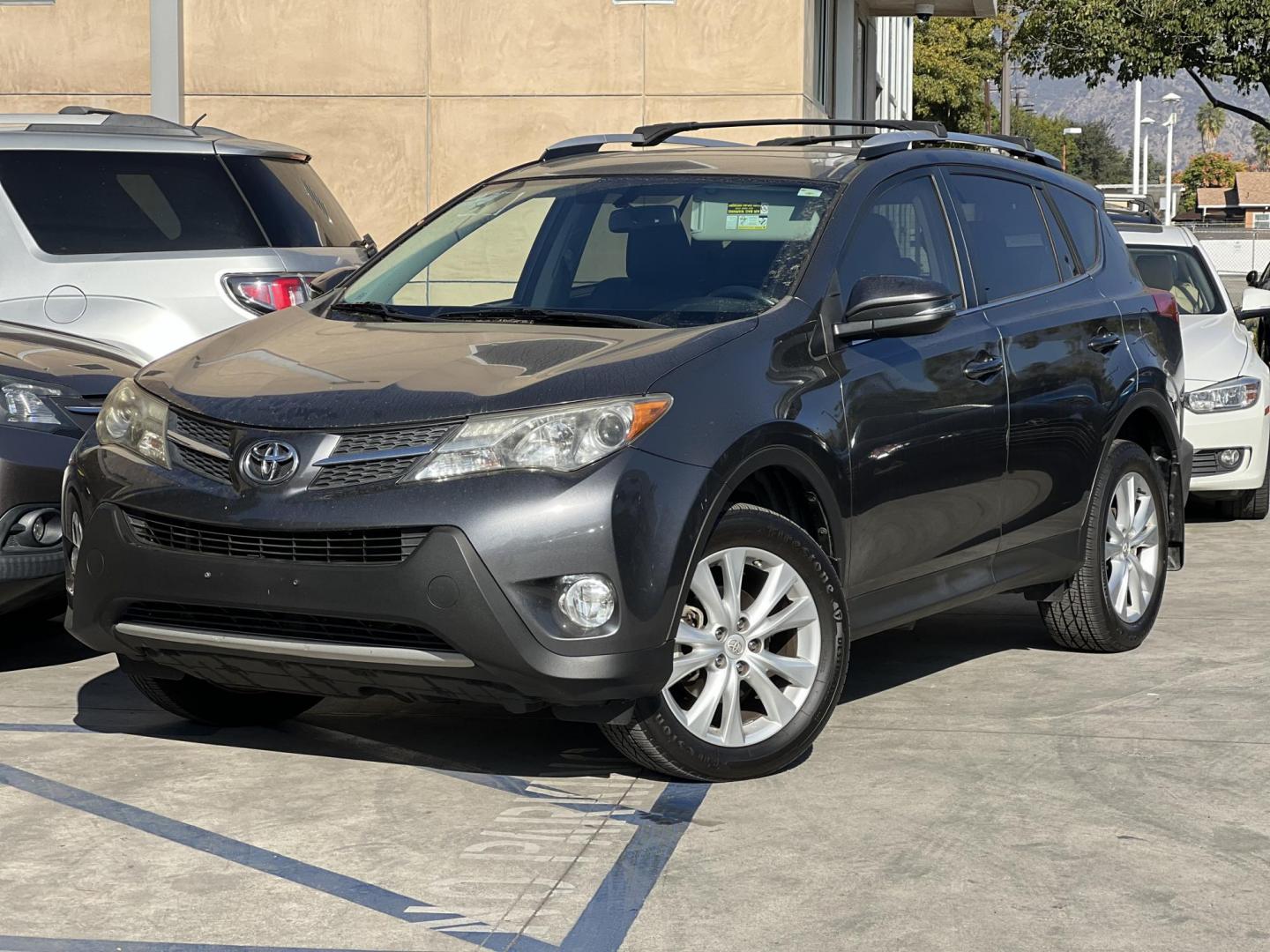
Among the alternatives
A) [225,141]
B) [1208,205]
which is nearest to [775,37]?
[225,141]

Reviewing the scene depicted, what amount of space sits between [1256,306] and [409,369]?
7.83 metres

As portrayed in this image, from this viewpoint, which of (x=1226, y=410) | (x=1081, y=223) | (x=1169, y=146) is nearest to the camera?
(x=1081, y=223)

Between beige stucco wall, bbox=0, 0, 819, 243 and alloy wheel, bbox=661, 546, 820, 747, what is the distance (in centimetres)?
1199

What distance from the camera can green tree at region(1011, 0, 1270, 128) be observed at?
30953mm

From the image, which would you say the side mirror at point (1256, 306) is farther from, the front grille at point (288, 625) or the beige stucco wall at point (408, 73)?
the front grille at point (288, 625)

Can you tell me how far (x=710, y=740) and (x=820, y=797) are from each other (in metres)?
0.32

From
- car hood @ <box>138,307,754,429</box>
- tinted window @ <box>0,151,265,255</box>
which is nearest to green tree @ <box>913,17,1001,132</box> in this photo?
tinted window @ <box>0,151,265,255</box>

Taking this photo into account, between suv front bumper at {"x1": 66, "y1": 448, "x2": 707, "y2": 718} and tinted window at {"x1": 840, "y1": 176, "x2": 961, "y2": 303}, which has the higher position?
tinted window at {"x1": 840, "y1": 176, "x2": 961, "y2": 303}

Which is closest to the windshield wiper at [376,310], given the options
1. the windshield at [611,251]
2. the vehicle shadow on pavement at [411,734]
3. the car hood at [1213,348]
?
the windshield at [611,251]

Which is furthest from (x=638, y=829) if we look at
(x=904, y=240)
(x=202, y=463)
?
(x=904, y=240)

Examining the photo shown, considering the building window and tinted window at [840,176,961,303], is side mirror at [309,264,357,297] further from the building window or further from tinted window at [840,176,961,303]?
the building window

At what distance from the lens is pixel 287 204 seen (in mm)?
8938

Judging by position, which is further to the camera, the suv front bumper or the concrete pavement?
the suv front bumper

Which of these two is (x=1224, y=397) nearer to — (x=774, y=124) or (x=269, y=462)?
(x=774, y=124)
